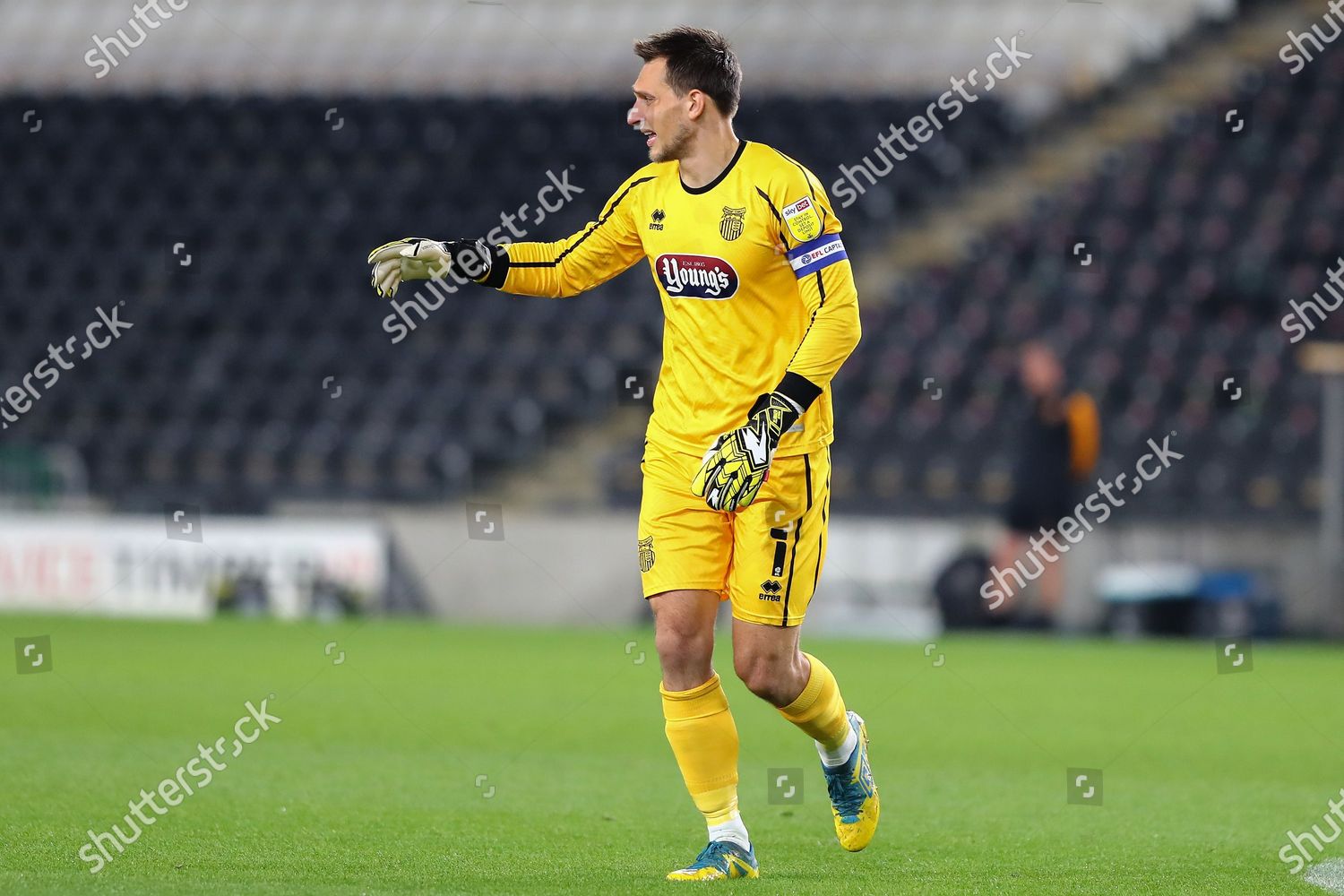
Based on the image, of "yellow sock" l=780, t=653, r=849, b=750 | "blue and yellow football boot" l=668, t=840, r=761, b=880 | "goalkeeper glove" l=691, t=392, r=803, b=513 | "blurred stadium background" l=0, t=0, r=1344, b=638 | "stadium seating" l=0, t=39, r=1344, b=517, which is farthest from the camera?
"stadium seating" l=0, t=39, r=1344, b=517

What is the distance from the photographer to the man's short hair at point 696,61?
16.2ft

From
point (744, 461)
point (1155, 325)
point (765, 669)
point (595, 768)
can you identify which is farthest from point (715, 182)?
point (1155, 325)

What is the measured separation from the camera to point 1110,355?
1752cm

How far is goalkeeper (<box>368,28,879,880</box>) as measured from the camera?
15.9ft

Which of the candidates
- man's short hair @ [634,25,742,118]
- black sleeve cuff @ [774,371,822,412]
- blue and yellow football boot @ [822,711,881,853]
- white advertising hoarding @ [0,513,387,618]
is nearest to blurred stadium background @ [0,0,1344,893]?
white advertising hoarding @ [0,513,387,618]

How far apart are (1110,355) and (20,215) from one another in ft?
43.9

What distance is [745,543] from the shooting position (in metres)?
4.92

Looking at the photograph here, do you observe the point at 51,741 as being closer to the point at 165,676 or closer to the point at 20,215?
the point at 165,676

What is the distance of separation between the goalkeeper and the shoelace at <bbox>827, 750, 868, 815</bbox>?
335 millimetres

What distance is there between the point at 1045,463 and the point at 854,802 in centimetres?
920

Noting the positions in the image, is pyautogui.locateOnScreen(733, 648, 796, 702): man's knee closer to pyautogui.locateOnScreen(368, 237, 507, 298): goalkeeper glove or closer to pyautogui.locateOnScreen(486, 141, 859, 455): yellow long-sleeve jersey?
pyautogui.locateOnScreen(486, 141, 859, 455): yellow long-sleeve jersey

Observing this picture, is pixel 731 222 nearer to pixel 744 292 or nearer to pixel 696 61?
pixel 744 292

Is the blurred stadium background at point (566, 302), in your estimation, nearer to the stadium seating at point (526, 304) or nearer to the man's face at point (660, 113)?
the stadium seating at point (526, 304)

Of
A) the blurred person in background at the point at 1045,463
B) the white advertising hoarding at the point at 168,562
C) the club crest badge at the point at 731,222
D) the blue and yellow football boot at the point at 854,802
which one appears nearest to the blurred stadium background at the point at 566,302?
the white advertising hoarding at the point at 168,562
